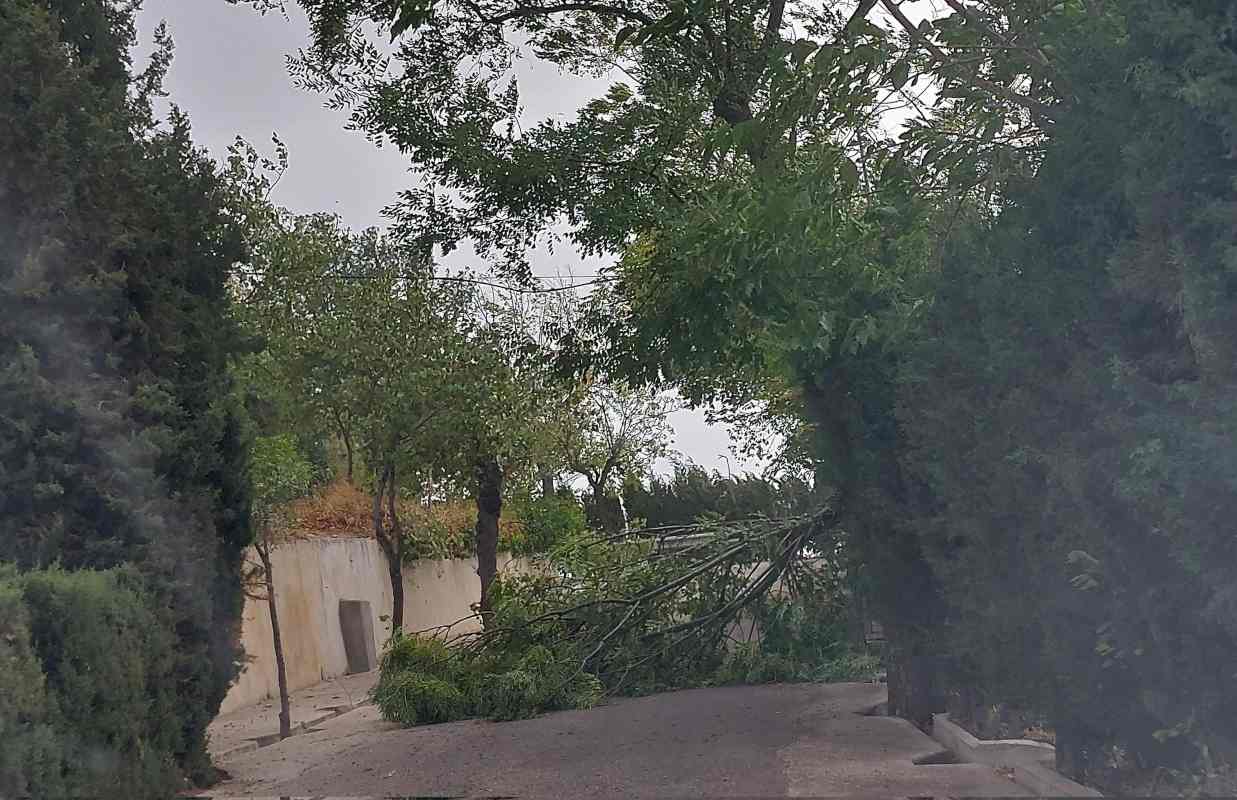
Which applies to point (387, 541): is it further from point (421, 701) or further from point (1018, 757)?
point (1018, 757)

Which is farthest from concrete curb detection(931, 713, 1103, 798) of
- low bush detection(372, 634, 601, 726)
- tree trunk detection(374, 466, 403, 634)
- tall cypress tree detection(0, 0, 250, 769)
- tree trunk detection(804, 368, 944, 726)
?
tree trunk detection(374, 466, 403, 634)

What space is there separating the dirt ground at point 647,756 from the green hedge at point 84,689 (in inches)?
60.0

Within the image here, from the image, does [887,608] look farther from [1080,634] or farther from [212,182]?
[212,182]

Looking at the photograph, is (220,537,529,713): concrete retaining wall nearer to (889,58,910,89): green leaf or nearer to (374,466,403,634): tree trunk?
(374,466,403,634): tree trunk

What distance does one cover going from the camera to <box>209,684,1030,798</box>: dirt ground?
9.12 meters

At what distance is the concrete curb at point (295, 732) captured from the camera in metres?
13.7

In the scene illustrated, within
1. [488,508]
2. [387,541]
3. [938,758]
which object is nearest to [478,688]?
[387,541]

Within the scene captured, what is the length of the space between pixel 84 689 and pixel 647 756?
5032 millimetres

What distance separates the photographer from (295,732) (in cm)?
1609

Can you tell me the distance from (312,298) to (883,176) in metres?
10.8

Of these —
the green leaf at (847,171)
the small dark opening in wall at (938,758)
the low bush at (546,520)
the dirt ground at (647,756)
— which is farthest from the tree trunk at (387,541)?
the green leaf at (847,171)

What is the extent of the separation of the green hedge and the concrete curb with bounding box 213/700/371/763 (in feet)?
12.2

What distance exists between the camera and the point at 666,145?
44.8ft

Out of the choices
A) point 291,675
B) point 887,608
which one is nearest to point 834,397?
point 887,608
